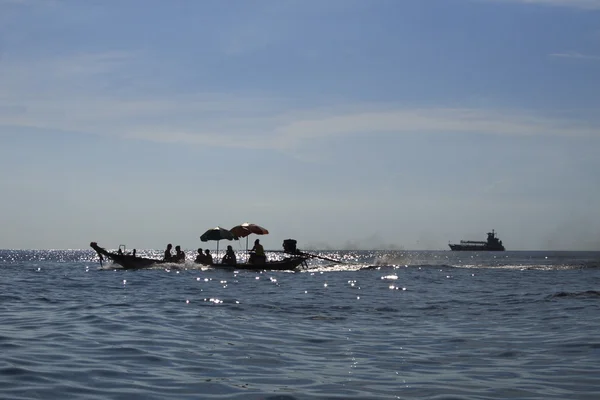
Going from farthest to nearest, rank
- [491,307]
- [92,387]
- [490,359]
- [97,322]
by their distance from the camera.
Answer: [491,307]
[97,322]
[490,359]
[92,387]

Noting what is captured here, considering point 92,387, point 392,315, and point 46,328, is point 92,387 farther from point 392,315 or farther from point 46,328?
point 392,315

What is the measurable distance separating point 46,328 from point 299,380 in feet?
24.8

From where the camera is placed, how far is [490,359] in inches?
517

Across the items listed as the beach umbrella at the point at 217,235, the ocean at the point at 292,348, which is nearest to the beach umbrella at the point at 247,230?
the beach umbrella at the point at 217,235

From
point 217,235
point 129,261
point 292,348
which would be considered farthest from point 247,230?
point 292,348

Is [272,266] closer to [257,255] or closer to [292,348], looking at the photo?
[257,255]

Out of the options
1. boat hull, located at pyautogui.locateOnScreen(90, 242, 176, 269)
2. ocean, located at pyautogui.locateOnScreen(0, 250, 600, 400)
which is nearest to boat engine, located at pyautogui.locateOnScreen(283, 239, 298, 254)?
boat hull, located at pyautogui.locateOnScreen(90, 242, 176, 269)

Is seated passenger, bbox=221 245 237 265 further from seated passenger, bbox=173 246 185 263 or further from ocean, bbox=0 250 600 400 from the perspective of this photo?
ocean, bbox=0 250 600 400

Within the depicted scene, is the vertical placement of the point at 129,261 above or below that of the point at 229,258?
below

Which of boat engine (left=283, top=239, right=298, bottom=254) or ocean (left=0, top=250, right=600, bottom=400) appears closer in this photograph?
ocean (left=0, top=250, right=600, bottom=400)

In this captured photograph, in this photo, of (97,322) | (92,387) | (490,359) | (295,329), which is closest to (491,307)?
(295,329)

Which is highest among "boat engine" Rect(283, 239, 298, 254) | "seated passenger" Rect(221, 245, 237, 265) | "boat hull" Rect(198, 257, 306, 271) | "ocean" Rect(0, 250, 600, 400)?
"boat engine" Rect(283, 239, 298, 254)

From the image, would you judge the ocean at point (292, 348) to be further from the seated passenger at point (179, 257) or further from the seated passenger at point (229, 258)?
the seated passenger at point (179, 257)

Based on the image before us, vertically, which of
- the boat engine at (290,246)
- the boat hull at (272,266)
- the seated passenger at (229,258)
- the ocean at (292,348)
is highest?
the boat engine at (290,246)
